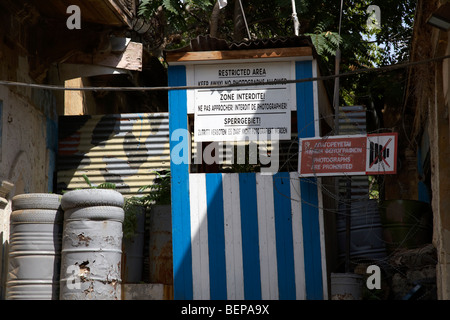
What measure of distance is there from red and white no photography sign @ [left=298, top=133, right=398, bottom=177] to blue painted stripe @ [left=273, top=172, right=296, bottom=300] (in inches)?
14.8

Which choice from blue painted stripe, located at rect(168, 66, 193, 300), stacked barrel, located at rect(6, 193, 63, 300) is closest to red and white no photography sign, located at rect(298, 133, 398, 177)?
blue painted stripe, located at rect(168, 66, 193, 300)

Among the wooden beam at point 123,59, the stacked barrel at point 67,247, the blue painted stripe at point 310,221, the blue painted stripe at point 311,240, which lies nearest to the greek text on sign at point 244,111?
the blue painted stripe at point 310,221

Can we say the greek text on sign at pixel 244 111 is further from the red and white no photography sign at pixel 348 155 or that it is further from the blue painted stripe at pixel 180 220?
the red and white no photography sign at pixel 348 155

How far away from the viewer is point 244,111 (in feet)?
30.2

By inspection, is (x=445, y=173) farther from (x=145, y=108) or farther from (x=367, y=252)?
(x=145, y=108)

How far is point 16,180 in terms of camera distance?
1019 centimetres

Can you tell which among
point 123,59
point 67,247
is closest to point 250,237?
point 67,247

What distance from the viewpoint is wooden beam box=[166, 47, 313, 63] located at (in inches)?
361

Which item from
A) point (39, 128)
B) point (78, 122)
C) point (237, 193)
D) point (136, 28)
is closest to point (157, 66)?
point (136, 28)

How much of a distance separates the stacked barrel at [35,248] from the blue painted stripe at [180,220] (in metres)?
1.49

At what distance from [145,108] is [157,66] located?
2.78 meters

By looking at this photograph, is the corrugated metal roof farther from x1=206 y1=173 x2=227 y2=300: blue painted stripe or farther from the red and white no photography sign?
x1=206 y1=173 x2=227 y2=300: blue painted stripe

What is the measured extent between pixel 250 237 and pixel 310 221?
2.63 ft

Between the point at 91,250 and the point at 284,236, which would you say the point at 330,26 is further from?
the point at 91,250
